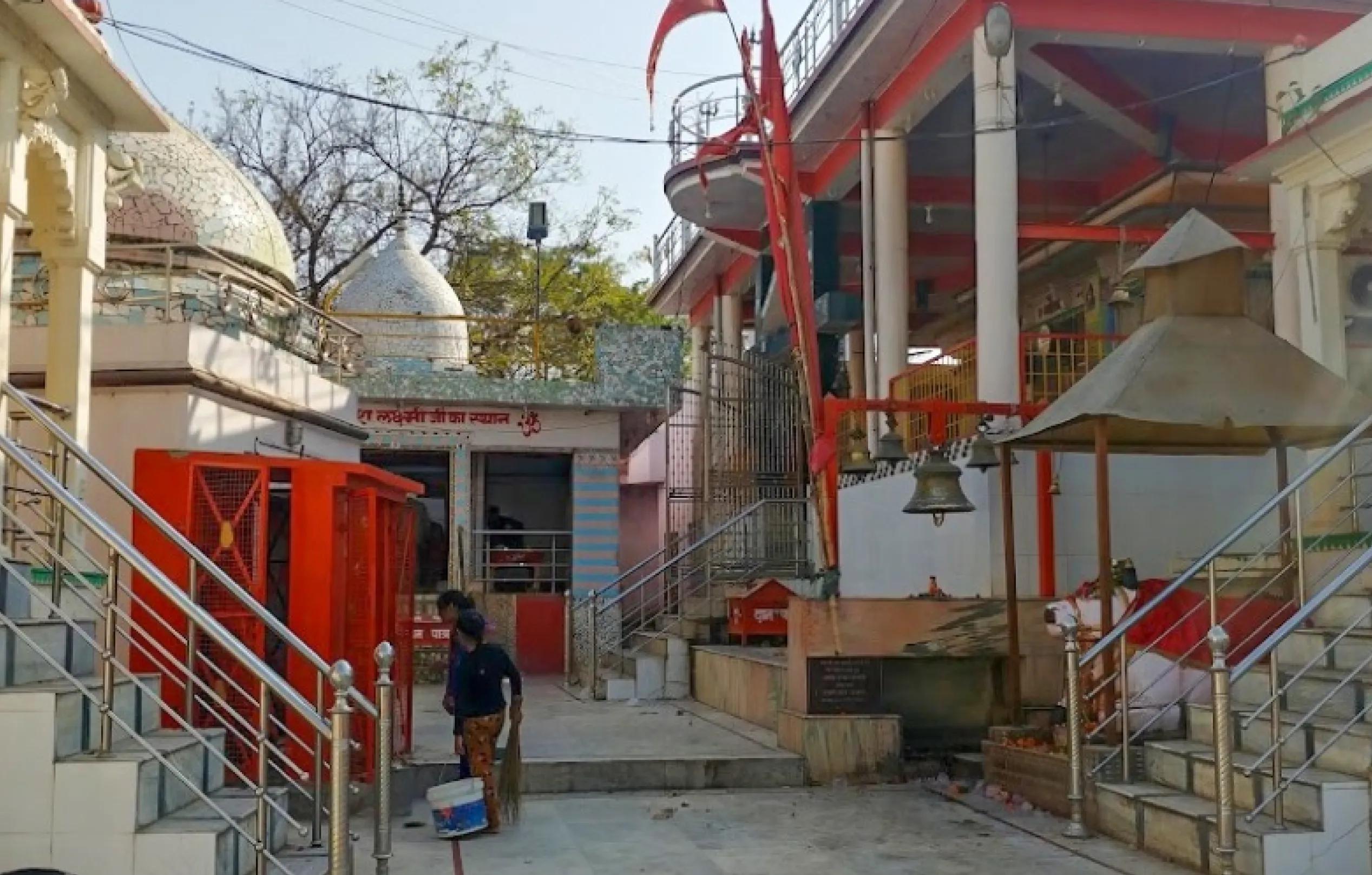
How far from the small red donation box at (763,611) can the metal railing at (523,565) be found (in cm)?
544

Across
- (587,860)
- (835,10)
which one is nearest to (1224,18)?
(835,10)

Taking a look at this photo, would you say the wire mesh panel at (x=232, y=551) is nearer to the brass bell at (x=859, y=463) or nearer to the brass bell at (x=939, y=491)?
the brass bell at (x=939, y=491)

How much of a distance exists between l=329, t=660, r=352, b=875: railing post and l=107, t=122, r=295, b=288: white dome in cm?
779

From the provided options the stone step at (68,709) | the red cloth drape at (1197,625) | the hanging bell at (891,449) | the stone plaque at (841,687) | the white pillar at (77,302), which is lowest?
the stone plaque at (841,687)

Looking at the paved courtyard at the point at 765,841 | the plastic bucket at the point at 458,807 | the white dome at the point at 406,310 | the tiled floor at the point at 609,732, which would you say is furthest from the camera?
the white dome at the point at 406,310

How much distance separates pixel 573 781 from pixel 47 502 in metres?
4.36

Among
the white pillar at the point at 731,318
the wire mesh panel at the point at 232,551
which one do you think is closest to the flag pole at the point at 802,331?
the wire mesh panel at the point at 232,551

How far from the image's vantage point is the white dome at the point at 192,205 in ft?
40.7

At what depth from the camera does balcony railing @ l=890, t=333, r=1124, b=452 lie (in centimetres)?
1329

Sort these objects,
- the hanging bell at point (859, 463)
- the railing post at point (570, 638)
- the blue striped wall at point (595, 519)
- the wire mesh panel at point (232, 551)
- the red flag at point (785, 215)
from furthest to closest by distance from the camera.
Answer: the blue striped wall at point (595, 519) < the railing post at point (570, 638) < the red flag at point (785, 215) < the hanging bell at point (859, 463) < the wire mesh panel at point (232, 551)

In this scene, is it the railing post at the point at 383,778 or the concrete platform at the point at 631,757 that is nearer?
the railing post at the point at 383,778

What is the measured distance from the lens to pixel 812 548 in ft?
59.5

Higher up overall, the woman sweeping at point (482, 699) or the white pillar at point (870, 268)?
the white pillar at point (870, 268)

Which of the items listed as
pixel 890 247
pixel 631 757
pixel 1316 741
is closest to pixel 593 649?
pixel 631 757
